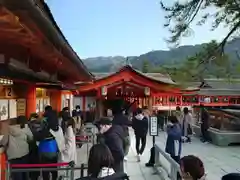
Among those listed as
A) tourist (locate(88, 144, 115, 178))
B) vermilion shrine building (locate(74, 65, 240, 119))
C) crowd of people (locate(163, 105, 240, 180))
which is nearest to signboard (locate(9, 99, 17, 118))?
crowd of people (locate(163, 105, 240, 180))

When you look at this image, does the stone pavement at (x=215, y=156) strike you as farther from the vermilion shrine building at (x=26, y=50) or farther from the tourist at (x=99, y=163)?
the tourist at (x=99, y=163)

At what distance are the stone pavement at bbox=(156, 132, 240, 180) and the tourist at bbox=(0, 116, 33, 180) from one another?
500 cm

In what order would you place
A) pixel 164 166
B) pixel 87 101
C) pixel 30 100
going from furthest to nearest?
1. pixel 87 101
2. pixel 30 100
3. pixel 164 166

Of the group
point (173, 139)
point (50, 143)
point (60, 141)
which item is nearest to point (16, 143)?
point (50, 143)

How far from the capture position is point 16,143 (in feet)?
20.7

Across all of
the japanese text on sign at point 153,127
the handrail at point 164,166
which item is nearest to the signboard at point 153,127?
the japanese text on sign at point 153,127

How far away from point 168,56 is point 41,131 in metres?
144

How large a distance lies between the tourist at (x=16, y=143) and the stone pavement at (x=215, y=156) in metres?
5.00

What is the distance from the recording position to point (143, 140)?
11492 mm

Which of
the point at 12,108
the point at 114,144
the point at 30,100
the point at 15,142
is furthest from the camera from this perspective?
the point at 30,100

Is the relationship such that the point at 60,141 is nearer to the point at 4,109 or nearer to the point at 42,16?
the point at 4,109

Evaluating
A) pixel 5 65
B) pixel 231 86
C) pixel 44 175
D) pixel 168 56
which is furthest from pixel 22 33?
pixel 168 56

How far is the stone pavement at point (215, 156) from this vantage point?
10414mm

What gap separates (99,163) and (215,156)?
33.9ft
